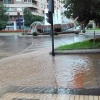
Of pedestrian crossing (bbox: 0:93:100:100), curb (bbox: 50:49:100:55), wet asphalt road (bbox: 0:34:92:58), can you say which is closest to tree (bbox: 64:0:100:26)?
curb (bbox: 50:49:100:55)

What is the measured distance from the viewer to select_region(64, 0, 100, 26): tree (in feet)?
43.4

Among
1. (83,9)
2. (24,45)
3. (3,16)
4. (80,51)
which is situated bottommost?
(24,45)

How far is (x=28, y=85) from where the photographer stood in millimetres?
7398

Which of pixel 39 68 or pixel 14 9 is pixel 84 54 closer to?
pixel 39 68

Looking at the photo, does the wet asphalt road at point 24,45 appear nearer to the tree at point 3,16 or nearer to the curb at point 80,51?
the curb at point 80,51

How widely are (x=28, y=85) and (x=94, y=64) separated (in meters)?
3.82

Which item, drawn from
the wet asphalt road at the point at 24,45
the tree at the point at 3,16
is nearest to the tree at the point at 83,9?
the wet asphalt road at the point at 24,45

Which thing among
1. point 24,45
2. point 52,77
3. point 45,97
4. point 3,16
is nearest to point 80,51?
point 52,77

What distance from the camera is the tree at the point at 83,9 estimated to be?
1323 centimetres

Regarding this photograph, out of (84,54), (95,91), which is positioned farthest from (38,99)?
(84,54)

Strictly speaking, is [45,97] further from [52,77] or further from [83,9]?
[83,9]

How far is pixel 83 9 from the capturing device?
1389 cm

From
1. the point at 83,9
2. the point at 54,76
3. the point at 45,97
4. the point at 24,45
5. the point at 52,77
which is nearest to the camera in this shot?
the point at 45,97

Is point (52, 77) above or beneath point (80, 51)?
beneath
